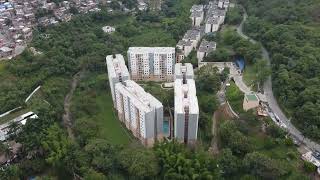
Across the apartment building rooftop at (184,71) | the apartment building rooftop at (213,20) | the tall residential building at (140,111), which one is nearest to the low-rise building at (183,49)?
the apartment building rooftop at (184,71)

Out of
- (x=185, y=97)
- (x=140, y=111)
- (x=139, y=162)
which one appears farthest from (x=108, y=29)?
(x=139, y=162)

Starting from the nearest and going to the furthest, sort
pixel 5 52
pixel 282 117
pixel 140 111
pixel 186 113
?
pixel 186 113, pixel 140 111, pixel 282 117, pixel 5 52

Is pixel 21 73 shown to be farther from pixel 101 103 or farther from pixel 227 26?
pixel 227 26

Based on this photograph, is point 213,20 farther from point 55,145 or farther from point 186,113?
point 55,145

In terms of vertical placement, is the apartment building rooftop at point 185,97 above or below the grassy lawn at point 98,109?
above

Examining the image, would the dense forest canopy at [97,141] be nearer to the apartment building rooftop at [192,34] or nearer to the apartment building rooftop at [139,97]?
the apartment building rooftop at [139,97]

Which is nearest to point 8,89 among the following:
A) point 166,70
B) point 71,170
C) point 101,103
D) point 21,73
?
point 21,73
